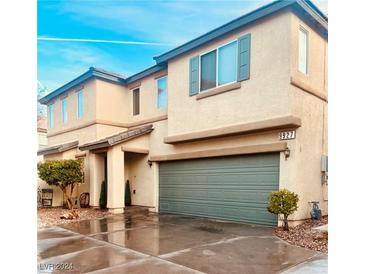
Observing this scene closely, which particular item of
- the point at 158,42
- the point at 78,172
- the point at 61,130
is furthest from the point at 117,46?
the point at 61,130

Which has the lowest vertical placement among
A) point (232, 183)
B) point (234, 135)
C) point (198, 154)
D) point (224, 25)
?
point (232, 183)

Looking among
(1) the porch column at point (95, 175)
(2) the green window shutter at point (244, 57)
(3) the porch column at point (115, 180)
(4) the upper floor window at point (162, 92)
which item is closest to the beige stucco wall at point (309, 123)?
(2) the green window shutter at point (244, 57)

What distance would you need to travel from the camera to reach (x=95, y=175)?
11.6m

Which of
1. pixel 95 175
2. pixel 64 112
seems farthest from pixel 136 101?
pixel 95 175

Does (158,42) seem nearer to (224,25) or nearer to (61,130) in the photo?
(224,25)

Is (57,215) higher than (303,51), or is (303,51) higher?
(303,51)

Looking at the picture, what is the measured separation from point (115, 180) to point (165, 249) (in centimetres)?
564

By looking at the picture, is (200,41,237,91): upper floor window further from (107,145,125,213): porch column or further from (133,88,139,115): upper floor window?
(133,88,139,115): upper floor window

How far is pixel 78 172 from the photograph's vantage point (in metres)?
10.9

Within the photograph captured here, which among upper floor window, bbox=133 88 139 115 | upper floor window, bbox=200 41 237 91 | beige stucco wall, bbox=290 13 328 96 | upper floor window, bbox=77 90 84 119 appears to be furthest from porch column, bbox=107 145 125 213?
beige stucco wall, bbox=290 13 328 96

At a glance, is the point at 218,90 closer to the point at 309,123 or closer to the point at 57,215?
the point at 309,123

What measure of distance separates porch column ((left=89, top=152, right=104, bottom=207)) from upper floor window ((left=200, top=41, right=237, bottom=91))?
17.8ft
